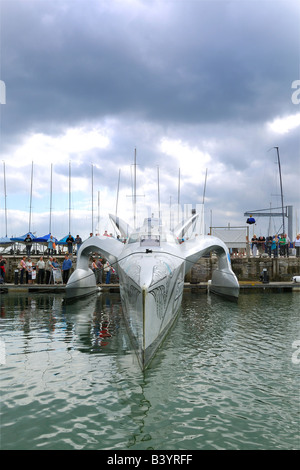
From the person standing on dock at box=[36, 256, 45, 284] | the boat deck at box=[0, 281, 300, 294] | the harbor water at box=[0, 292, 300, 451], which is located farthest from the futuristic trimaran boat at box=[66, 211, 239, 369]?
the person standing on dock at box=[36, 256, 45, 284]

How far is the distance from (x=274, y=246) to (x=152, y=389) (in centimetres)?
1919

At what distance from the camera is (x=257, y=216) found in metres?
82.6

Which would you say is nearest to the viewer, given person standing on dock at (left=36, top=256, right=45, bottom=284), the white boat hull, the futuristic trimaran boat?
the white boat hull

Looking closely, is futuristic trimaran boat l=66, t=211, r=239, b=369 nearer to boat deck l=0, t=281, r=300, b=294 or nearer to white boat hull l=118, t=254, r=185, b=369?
white boat hull l=118, t=254, r=185, b=369

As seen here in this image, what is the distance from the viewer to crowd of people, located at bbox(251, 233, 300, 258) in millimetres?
22328

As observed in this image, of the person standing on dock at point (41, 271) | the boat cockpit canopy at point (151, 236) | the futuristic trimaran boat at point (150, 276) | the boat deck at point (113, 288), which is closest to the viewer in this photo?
the futuristic trimaran boat at point (150, 276)

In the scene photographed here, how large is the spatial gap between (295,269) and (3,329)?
59.0 ft

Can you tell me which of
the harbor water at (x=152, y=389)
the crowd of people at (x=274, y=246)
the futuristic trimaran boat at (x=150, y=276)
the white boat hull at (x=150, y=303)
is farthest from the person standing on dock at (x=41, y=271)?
the crowd of people at (x=274, y=246)

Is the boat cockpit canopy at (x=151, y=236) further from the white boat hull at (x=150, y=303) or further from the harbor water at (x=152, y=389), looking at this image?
the harbor water at (x=152, y=389)

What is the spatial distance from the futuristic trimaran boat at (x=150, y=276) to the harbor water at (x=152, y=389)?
554 mm

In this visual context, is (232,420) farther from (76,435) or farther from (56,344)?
(56,344)

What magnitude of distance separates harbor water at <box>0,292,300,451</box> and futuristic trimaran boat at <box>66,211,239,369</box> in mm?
554

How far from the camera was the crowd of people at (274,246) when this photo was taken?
22328 millimetres

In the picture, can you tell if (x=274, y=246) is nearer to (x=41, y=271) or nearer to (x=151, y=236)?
(x=41, y=271)
